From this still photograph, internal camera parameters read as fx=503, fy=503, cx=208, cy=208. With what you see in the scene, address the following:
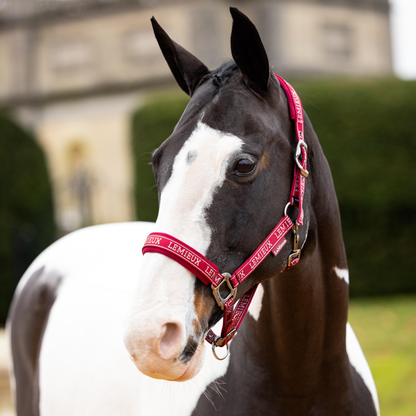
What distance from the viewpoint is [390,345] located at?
6055mm

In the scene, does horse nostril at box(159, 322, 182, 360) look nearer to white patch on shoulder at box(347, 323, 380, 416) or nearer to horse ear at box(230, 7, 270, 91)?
horse ear at box(230, 7, 270, 91)

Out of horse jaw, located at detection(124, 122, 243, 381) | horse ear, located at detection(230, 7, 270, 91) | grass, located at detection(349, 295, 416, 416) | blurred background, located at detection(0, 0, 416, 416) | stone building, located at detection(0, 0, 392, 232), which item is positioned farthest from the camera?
stone building, located at detection(0, 0, 392, 232)

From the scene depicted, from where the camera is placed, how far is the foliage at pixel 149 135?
9.06 m

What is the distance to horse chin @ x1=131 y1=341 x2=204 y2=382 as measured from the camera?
55.0 inches

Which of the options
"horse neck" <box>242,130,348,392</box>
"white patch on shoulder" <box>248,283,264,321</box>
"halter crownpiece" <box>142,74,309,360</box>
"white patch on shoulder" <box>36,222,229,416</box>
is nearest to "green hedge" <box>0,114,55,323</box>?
"white patch on shoulder" <box>36,222,229,416</box>

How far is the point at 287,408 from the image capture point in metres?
1.81

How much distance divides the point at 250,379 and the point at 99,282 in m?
1.21

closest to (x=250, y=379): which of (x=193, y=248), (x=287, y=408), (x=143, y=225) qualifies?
(x=287, y=408)

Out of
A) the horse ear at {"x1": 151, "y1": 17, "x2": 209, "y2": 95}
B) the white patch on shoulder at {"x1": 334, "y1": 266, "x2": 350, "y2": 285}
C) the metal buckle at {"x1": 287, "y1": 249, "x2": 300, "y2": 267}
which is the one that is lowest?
the white patch on shoulder at {"x1": 334, "y1": 266, "x2": 350, "y2": 285}

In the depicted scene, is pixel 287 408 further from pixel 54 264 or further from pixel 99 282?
pixel 54 264

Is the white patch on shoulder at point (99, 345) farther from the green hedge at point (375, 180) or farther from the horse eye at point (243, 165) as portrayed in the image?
the green hedge at point (375, 180)

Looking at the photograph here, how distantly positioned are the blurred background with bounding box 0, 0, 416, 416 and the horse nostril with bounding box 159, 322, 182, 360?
784 mm

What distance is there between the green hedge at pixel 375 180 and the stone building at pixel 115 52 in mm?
11536

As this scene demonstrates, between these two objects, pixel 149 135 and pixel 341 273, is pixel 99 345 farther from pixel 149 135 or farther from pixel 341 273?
pixel 149 135
